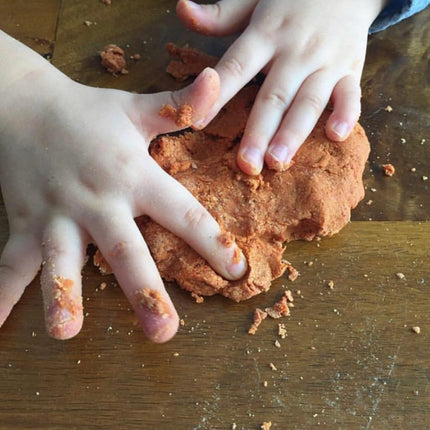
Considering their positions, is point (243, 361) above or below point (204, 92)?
below

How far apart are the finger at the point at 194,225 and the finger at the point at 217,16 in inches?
14.5

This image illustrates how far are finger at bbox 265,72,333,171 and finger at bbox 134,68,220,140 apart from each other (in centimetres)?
14

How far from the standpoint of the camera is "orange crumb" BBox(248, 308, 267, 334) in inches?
33.7

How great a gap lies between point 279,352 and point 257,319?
6cm

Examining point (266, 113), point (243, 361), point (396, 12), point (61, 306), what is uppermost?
point (396, 12)

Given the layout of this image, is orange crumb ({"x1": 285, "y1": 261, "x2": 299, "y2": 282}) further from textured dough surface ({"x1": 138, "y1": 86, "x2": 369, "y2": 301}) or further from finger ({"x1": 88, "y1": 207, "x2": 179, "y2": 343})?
finger ({"x1": 88, "y1": 207, "x2": 179, "y2": 343})

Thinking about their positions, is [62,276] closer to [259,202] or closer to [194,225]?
[194,225]

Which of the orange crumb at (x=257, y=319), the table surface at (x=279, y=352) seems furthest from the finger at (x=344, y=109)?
the orange crumb at (x=257, y=319)

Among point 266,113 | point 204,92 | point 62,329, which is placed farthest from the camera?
point 266,113

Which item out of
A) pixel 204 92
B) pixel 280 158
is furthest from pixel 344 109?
pixel 204 92

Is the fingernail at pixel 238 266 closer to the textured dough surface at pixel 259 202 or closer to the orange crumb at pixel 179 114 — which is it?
the textured dough surface at pixel 259 202

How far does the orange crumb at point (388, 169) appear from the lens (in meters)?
0.99

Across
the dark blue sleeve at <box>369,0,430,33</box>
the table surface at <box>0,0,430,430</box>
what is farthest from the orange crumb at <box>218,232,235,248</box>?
the dark blue sleeve at <box>369,0,430,33</box>

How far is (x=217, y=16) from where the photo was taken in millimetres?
1062
